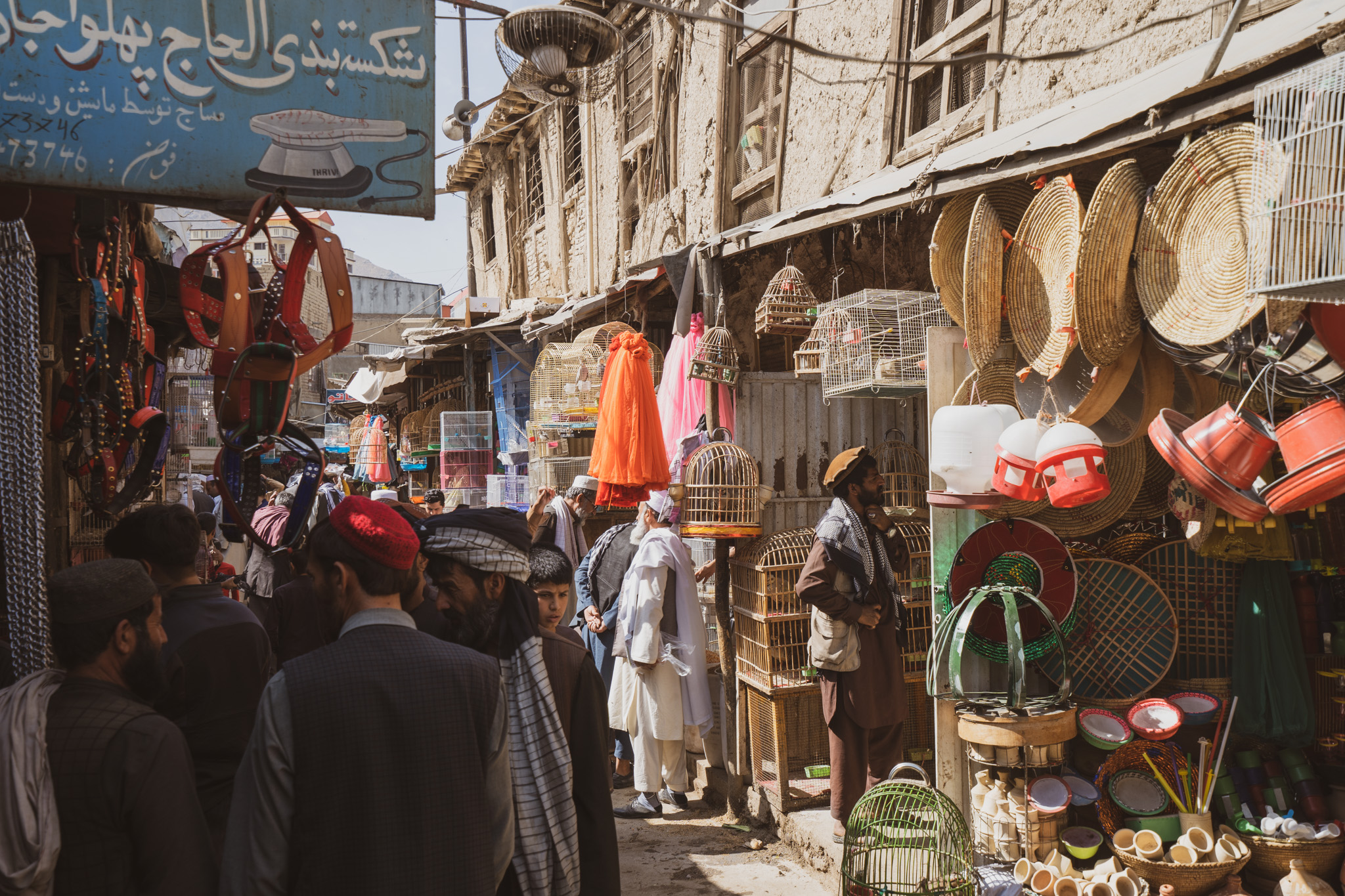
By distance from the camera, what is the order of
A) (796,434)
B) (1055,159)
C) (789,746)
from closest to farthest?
(1055,159) < (789,746) < (796,434)

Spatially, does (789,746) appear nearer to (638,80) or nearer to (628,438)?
(628,438)

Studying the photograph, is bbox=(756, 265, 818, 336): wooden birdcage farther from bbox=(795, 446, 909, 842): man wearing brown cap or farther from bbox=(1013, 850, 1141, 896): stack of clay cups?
bbox=(1013, 850, 1141, 896): stack of clay cups

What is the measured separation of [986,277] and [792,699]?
10.5 feet

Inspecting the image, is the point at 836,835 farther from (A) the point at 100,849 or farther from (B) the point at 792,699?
(A) the point at 100,849

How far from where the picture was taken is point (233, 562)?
11367mm

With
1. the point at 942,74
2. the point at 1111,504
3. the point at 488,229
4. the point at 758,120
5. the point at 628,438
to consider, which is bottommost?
the point at 1111,504

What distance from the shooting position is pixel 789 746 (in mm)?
6129

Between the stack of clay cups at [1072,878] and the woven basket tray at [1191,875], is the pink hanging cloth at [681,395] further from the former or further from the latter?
the woven basket tray at [1191,875]

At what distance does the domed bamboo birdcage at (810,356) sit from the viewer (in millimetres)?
5688

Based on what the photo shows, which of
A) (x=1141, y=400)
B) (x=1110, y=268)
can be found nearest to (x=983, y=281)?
(x=1110, y=268)

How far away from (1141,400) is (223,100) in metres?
3.49

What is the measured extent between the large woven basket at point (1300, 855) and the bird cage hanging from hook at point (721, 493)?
2.98 meters

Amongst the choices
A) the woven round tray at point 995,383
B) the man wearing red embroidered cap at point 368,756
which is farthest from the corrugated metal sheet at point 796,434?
the man wearing red embroidered cap at point 368,756

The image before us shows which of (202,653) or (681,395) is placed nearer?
(202,653)
